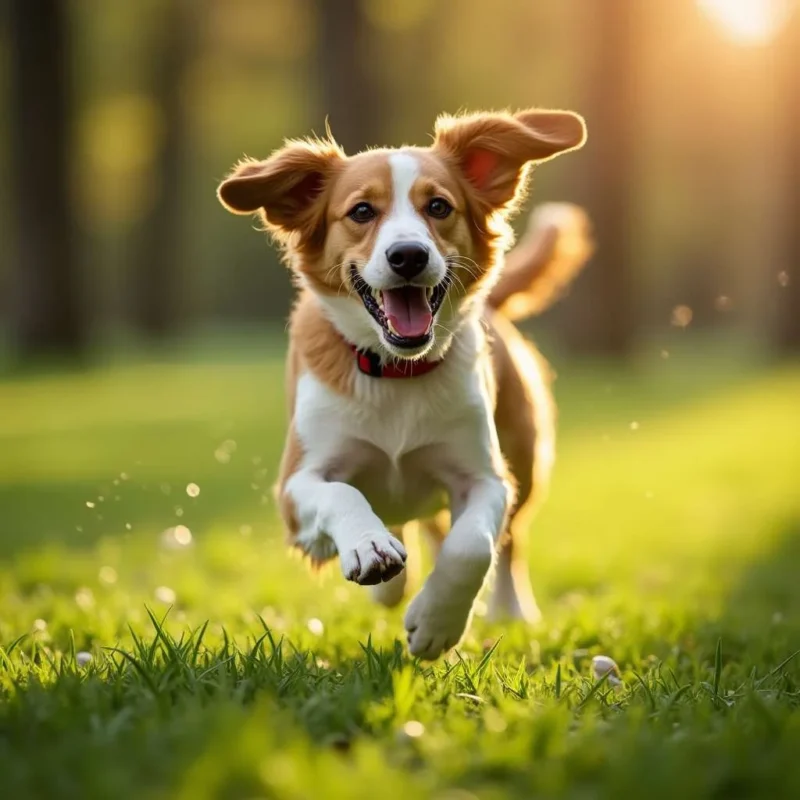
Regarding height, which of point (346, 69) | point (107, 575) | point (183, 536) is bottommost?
point (183, 536)

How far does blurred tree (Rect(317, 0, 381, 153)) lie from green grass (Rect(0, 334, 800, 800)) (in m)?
6.13

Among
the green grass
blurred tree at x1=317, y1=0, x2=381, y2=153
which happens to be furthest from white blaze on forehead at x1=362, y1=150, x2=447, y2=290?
blurred tree at x1=317, y1=0, x2=381, y2=153

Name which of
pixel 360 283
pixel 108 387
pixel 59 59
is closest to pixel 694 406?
pixel 108 387

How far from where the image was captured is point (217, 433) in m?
12.6

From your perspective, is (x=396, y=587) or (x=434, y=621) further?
(x=396, y=587)

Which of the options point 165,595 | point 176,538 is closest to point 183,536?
point 176,538

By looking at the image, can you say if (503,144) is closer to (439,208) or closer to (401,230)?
(439,208)

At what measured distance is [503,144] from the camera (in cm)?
488

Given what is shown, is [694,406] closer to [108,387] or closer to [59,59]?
[108,387]

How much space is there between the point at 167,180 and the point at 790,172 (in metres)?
13.5

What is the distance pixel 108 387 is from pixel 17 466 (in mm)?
6474

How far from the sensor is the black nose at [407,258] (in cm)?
424

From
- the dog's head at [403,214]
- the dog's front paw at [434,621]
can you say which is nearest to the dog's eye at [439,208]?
the dog's head at [403,214]

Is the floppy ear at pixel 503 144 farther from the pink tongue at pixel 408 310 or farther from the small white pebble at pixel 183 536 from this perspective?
the small white pebble at pixel 183 536
